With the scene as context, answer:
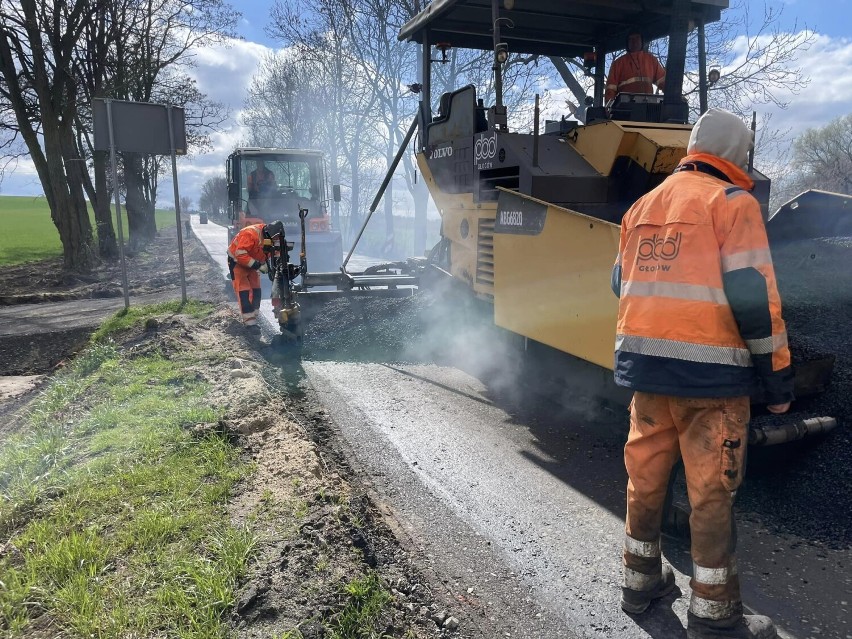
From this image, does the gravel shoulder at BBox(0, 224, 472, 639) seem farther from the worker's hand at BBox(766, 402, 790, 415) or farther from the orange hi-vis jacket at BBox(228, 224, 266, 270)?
the worker's hand at BBox(766, 402, 790, 415)

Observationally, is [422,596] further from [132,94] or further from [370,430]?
[132,94]

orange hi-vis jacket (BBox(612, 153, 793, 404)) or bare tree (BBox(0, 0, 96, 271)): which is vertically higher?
bare tree (BBox(0, 0, 96, 271))

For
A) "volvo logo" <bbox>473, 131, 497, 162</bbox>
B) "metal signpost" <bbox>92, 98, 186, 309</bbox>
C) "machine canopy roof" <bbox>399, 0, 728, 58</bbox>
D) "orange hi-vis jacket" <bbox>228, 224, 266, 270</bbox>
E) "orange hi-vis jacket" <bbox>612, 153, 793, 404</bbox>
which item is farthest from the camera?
"metal signpost" <bbox>92, 98, 186, 309</bbox>

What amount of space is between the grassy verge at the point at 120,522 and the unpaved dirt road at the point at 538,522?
0.95m

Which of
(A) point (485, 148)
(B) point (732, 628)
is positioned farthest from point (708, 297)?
(A) point (485, 148)

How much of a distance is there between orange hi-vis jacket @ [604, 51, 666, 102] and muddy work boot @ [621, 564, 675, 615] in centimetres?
441

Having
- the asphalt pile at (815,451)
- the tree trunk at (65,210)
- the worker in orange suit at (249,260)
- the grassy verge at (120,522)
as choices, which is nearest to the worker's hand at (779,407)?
the asphalt pile at (815,451)

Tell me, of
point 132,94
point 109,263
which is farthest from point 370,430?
point 132,94

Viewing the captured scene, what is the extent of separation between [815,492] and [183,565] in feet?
10.1

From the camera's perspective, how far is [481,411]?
Answer: 188 inches

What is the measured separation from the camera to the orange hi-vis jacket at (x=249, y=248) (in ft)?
22.8

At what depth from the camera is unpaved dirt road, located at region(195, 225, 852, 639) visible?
7.91ft

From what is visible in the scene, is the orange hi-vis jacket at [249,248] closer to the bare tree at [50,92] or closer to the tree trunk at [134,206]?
the bare tree at [50,92]

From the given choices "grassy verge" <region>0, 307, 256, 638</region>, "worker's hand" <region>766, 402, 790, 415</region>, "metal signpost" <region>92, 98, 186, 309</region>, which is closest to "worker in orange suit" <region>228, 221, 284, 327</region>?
"metal signpost" <region>92, 98, 186, 309</region>
